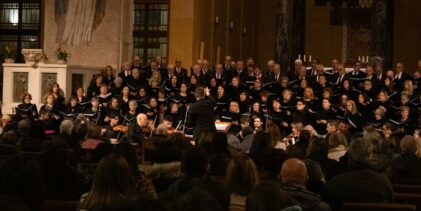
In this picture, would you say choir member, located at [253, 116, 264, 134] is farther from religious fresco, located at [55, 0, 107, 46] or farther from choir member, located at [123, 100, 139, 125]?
religious fresco, located at [55, 0, 107, 46]

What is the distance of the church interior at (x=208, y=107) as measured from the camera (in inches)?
202

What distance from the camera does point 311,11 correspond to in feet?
85.8

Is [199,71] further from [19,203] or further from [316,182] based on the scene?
[19,203]

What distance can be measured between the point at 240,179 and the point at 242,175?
0.03 m

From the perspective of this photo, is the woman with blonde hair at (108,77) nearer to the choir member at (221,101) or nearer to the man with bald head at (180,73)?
the man with bald head at (180,73)

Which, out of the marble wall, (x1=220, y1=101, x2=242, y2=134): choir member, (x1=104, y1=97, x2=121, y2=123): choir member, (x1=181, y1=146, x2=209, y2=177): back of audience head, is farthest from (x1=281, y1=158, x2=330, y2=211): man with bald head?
the marble wall

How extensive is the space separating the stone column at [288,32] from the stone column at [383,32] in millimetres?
1886

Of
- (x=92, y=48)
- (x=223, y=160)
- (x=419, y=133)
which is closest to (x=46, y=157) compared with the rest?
(x=223, y=160)

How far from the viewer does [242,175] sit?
5195 mm

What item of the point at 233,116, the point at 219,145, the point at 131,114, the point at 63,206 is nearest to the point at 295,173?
the point at 63,206

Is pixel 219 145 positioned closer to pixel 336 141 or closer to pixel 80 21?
pixel 336 141

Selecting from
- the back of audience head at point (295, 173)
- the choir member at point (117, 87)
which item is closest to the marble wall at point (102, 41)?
the choir member at point (117, 87)

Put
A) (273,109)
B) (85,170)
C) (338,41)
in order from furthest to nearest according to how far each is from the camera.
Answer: (338,41), (273,109), (85,170)

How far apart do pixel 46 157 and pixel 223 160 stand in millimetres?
1722
